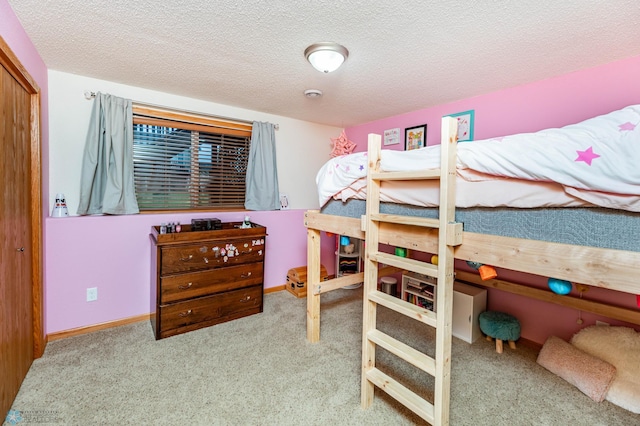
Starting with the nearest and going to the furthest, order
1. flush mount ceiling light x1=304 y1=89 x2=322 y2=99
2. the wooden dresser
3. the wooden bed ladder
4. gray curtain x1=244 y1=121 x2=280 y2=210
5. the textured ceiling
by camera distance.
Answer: the wooden bed ladder
the textured ceiling
the wooden dresser
flush mount ceiling light x1=304 y1=89 x2=322 y2=99
gray curtain x1=244 y1=121 x2=280 y2=210

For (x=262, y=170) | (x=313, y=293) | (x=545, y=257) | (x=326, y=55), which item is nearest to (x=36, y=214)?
(x=262, y=170)

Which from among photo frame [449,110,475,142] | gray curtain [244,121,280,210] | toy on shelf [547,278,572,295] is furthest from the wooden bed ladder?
gray curtain [244,121,280,210]

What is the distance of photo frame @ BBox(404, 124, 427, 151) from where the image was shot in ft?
10.4

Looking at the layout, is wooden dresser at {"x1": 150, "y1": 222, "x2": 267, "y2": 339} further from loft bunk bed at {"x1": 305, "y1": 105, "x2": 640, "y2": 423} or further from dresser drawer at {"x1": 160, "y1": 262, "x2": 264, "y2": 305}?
loft bunk bed at {"x1": 305, "y1": 105, "x2": 640, "y2": 423}

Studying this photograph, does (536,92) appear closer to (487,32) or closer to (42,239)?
(487,32)

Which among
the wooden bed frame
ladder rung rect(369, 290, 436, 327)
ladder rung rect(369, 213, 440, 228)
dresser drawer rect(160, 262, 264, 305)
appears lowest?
dresser drawer rect(160, 262, 264, 305)

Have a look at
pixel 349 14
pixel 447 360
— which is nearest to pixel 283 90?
pixel 349 14

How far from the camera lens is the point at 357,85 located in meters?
2.50

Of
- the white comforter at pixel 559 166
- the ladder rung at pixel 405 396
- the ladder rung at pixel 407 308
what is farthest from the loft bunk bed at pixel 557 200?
the ladder rung at pixel 405 396

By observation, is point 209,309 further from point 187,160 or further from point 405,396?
point 405,396

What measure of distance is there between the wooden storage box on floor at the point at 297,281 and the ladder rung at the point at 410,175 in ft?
6.99

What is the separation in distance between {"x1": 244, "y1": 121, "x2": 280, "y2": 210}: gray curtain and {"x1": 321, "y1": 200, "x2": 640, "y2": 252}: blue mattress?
7.57 ft

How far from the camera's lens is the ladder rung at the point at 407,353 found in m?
1.40

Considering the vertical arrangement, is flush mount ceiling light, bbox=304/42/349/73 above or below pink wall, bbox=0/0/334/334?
above
